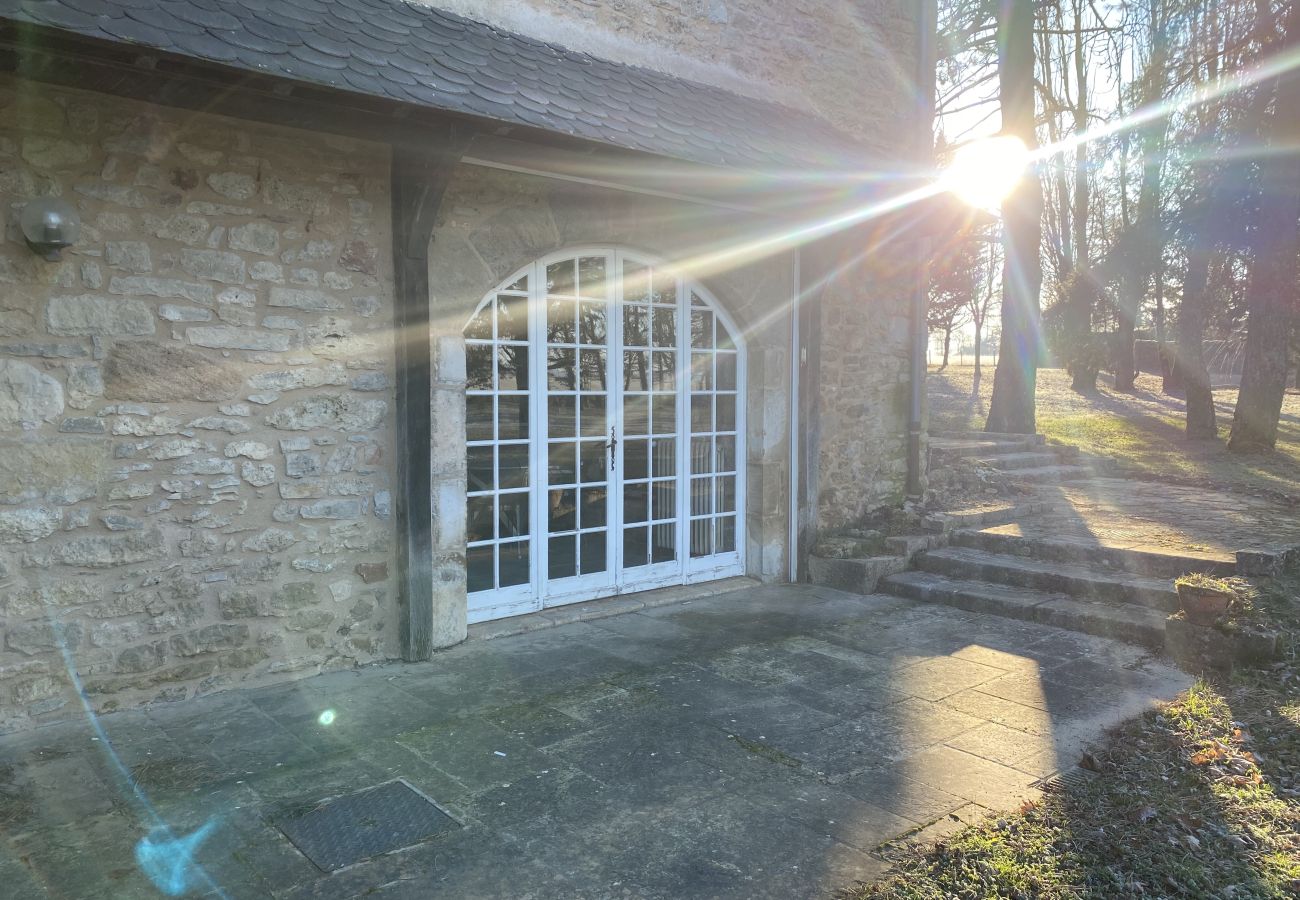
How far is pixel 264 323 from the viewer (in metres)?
4.19

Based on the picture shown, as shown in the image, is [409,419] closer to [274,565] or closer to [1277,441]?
[274,565]

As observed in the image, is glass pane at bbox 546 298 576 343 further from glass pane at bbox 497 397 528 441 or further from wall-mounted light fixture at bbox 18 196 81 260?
wall-mounted light fixture at bbox 18 196 81 260

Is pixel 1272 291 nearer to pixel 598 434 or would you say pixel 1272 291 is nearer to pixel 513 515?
pixel 598 434

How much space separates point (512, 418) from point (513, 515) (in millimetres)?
603

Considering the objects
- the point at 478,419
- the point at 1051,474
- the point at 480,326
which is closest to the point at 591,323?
the point at 480,326

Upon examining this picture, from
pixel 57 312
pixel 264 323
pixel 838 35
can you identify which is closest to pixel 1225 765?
pixel 264 323

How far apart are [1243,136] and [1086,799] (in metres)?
11.2

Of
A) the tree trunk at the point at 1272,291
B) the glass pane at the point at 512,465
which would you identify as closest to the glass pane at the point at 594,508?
the glass pane at the point at 512,465

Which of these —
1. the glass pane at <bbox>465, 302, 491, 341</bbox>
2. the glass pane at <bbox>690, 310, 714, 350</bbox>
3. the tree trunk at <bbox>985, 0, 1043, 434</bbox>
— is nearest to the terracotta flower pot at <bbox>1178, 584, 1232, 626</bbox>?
the glass pane at <bbox>690, 310, 714, 350</bbox>

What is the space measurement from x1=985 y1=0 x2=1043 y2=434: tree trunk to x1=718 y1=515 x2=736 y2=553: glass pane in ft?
20.6

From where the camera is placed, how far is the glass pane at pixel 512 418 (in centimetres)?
519

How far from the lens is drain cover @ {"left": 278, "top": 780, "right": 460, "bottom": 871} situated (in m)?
2.78

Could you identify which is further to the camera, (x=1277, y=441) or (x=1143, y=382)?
(x=1143, y=382)

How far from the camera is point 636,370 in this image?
5.88m
